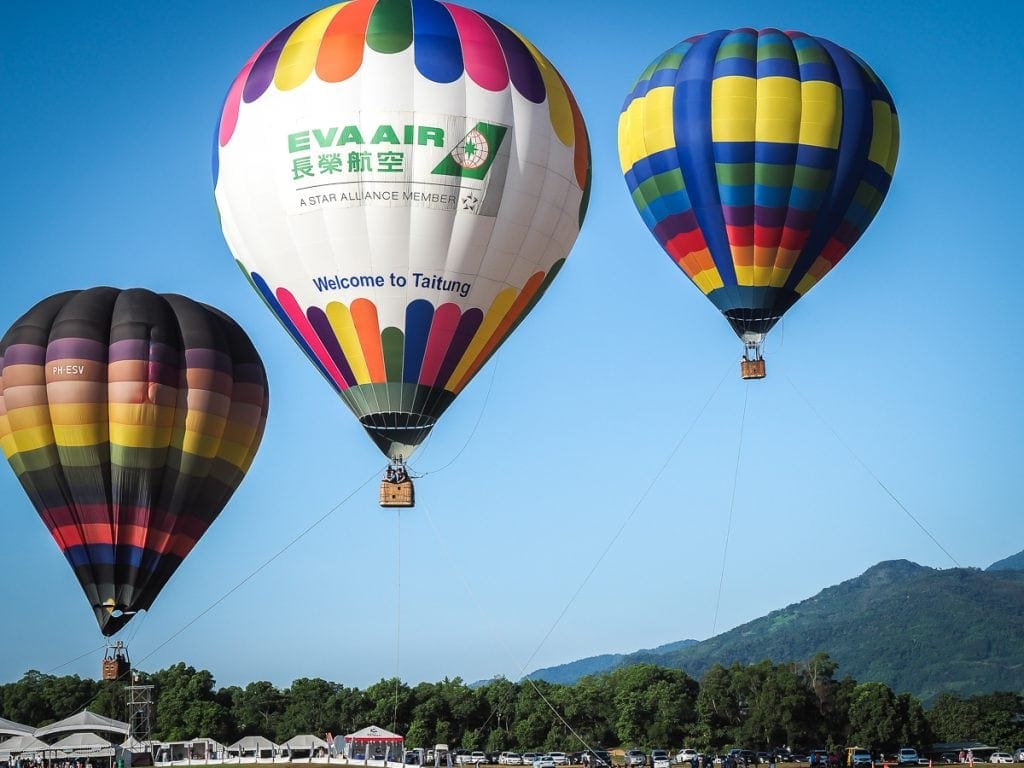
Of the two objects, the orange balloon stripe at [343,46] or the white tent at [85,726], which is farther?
the white tent at [85,726]

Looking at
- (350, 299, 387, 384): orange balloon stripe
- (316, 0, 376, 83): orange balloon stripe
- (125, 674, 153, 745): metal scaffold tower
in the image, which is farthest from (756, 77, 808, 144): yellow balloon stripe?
(125, 674, 153, 745): metal scaffold tower

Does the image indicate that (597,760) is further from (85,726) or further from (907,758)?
(85,726)

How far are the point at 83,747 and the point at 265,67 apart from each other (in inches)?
1356

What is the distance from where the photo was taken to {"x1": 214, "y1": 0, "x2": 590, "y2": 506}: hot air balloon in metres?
27.3

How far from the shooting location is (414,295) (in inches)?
1102

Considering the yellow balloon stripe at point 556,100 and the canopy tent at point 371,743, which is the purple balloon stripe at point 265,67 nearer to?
the yellow balloon stripe at point 556,100

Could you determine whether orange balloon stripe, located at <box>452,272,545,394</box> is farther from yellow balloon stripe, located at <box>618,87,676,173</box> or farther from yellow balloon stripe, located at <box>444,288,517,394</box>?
yellow balloon stripe, located at <box>618,87,676,173</box>

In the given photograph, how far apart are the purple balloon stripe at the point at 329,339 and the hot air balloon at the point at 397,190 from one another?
3cm

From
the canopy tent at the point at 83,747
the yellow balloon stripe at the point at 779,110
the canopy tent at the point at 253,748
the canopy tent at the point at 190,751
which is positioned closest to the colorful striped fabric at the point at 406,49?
the yellow balloon stripe at the point at 779,110

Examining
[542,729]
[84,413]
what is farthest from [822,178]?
[542,729]

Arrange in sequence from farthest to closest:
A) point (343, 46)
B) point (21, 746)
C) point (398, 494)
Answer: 1. point (21, 746)
2. point (398, 494)
3. point (343, 46)

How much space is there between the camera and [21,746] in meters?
57.2

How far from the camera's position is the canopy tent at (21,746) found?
55844 mm

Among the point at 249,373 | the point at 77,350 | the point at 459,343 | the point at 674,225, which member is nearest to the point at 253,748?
the point at 249,373
